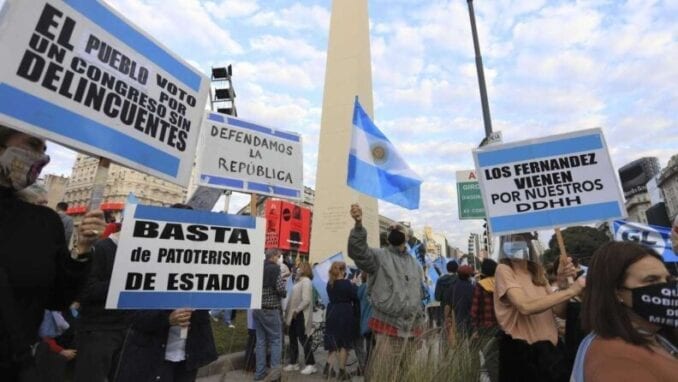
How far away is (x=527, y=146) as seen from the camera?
13.0 feet

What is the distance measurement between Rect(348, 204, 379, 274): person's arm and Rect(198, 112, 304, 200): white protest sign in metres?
0.87

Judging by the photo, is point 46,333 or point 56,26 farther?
point 46,333

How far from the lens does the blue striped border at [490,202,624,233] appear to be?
3.69m

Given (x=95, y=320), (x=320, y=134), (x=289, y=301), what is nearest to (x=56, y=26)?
(x=95, y=320)

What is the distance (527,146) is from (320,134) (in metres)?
17.9

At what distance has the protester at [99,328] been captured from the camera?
3492 millimetres

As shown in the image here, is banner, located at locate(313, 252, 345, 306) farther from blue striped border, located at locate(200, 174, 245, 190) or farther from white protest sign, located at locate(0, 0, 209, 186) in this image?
white protest sign, located at locate(0, 0, 209, 186)

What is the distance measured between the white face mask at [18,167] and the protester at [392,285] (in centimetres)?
273

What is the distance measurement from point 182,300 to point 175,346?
17.4 inches

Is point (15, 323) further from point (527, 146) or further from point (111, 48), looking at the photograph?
point (527, 146)

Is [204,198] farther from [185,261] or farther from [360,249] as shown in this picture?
[360,249]

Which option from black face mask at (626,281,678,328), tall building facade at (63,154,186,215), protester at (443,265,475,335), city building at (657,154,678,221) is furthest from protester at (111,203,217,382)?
city building at (657,154,678,221)

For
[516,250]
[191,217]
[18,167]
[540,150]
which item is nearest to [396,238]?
[516,250]

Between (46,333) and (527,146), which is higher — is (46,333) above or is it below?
below
